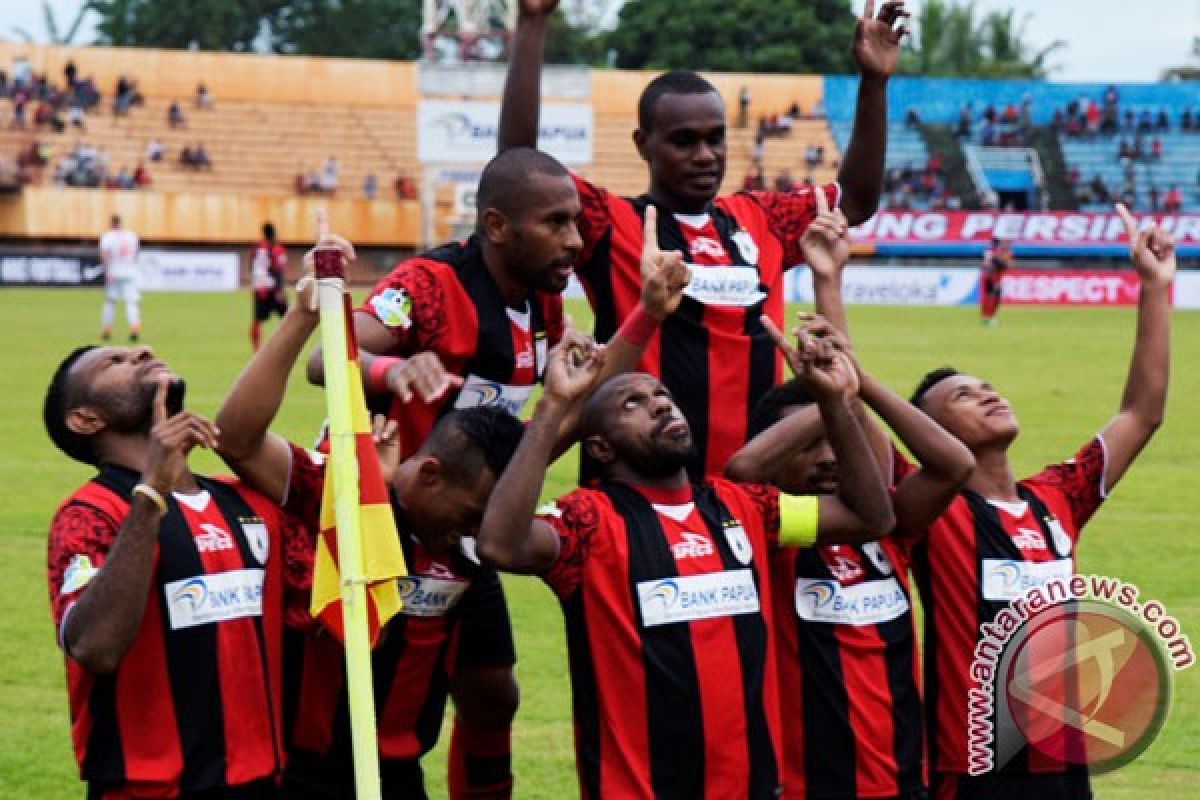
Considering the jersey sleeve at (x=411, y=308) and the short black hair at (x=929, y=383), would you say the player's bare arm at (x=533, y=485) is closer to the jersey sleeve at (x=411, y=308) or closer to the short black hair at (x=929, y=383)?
the jersey sleeve at (x=411, y=308)

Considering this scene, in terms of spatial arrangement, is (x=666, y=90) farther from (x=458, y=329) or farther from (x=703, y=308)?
(x=458, y=329)

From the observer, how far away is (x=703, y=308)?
6133 millimetres

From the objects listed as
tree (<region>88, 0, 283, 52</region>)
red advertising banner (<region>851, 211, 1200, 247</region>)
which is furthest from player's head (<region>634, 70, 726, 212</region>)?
tree (<region>88, 0, 283, 52</region>)

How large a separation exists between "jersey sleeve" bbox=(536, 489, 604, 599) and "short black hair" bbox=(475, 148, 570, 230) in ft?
3.60

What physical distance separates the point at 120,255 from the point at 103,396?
25564 mm

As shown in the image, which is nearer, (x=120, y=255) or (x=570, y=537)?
(x=570, y=537)

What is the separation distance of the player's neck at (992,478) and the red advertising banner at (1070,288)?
41069mm

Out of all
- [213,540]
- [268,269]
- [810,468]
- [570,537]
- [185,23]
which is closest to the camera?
[213,540]

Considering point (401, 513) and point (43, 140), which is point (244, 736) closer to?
point (401, 513)

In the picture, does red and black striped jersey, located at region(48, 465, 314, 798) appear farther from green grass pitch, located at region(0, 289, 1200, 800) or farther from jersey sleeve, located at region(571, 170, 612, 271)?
green grass pitch, located at region(0, 289, 1200, 800)

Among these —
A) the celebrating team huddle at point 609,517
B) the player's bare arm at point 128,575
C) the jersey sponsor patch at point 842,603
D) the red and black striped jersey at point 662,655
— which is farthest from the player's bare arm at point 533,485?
the jersey sponsor patch at point 842,603

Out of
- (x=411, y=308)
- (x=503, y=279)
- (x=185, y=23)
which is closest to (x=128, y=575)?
(x=411, y=308)

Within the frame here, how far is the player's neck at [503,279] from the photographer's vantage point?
19.7 ft

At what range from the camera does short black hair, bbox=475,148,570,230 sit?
19.2ft
